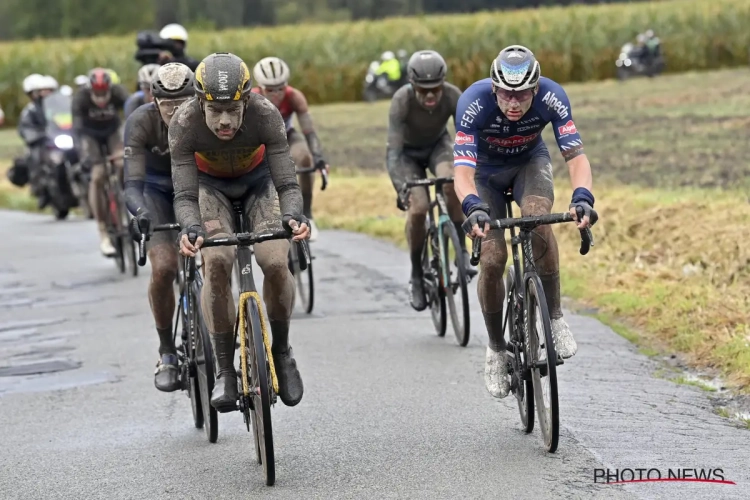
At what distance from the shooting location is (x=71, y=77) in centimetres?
5444

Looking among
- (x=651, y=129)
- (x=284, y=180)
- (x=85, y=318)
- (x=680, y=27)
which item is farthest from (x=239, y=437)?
(x=680, y=27)

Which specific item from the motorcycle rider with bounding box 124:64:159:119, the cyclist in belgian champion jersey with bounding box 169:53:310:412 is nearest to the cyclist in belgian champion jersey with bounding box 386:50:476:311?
the motorcycle rider with bounding box 124:64:159:119

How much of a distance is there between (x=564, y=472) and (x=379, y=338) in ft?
15.0

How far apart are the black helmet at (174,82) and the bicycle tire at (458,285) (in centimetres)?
297

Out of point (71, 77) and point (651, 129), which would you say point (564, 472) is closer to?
point (651, 129)

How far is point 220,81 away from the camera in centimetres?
718

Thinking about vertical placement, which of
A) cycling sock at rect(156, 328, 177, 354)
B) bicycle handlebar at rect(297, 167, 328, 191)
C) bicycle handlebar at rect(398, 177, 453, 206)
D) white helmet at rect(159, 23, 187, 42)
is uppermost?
white helmet at rect(159, 23, 187, 42)

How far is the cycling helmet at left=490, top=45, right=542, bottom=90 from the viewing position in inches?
300

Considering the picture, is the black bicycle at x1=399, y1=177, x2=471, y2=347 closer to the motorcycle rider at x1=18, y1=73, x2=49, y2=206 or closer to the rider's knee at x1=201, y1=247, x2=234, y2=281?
the rider's knee at x1=201, y1=247, x2=234, y2=281

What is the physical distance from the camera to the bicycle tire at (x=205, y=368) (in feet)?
25.7

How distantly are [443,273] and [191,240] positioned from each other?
4397mm

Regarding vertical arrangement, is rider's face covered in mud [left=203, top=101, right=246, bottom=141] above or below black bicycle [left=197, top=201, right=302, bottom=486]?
above

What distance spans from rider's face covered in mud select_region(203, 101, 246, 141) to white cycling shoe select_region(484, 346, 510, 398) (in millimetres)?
1925

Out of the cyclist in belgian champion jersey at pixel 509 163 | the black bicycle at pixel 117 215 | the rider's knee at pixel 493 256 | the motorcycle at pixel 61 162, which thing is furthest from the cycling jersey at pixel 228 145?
the motorcycle at pixel 61 162
